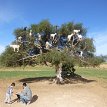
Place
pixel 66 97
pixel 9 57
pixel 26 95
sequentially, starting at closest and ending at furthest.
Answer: pixel 26 95 → pixel 66 97 → pixel 9 57

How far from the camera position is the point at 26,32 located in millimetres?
28328

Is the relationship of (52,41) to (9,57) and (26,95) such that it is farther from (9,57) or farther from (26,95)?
(26,95)

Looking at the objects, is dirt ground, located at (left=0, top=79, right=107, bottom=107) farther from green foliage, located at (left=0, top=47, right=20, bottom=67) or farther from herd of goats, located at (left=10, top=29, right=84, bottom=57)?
green foliage, located at (left=0, top=47, right=20, bottom=67)

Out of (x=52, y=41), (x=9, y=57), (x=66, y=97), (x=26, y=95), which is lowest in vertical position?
(x=66, y=97)

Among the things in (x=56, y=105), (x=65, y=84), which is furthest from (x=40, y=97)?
(x=65, y=84)

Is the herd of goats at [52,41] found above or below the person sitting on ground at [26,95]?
above

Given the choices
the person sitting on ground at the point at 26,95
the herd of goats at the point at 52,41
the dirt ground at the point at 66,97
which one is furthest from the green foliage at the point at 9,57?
the person sitting on ground at the point at 26,95

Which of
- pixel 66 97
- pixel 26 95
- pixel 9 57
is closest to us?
pixel 26 95

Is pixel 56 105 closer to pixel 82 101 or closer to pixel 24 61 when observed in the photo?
pixel 82 101

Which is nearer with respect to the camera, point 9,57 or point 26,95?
point 26,95

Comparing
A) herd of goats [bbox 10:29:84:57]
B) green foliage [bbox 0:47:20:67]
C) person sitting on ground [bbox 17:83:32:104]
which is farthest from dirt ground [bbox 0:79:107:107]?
green foliage [bbox 0:47:20:67]

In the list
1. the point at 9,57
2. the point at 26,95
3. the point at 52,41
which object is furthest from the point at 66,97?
the point at 9,57

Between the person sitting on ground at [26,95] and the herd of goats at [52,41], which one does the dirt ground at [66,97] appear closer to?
the person sitting on ground at [26,95]

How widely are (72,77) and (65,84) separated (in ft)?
11.8
